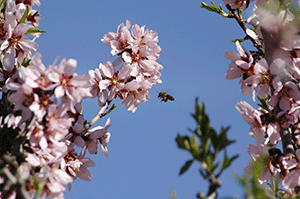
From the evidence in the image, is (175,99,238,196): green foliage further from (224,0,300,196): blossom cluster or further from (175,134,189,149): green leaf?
(224,0,300,196): blossom cluster

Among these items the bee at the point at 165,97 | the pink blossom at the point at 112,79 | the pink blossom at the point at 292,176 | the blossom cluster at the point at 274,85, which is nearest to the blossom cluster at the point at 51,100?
the pink blossom at the point at 112,79

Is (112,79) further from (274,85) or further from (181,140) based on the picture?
(181,140)

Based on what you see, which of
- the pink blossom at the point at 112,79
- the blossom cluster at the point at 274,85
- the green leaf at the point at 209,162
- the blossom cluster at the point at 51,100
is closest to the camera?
the green leaf at the point at 209,162

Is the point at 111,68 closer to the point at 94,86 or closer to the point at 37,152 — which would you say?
the point at 94,86

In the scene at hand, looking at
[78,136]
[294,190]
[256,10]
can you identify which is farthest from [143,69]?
[294,190]

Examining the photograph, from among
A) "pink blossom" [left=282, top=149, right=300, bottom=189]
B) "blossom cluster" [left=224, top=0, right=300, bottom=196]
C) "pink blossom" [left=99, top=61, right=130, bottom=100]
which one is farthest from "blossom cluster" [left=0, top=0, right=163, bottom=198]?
"pink blossom" [left=282, top=149, right=300, bottom=189]

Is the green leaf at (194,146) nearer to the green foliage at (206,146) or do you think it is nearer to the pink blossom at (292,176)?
the green foliage at (206,146)
